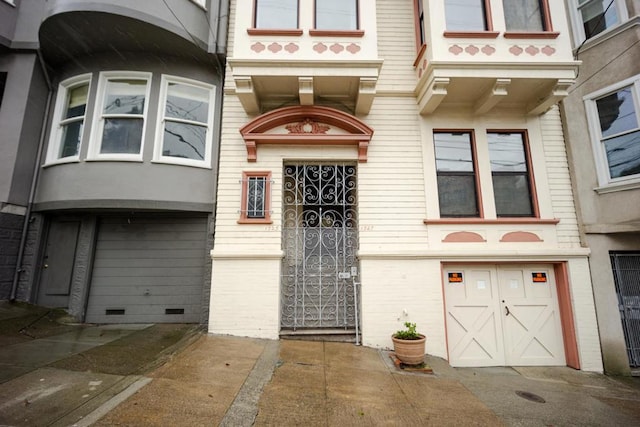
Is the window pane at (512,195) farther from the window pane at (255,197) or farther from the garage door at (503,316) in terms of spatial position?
the window pane at (255,197)

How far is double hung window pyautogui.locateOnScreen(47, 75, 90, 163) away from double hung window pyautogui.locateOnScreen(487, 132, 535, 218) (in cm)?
885

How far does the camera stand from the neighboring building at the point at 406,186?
570 centimetres

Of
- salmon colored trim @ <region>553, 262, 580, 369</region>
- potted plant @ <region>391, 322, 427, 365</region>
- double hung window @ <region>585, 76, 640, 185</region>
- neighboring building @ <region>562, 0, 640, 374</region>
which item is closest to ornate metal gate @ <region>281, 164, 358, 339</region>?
potted plant @ <region>391, 322, 427, 365</region>

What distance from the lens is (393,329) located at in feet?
18.3

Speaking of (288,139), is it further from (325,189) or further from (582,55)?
(582,55)

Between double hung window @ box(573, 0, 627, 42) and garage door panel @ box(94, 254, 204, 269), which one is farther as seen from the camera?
garage door panel @ box(94, 254, 204, 269)

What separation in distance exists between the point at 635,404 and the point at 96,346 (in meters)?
8.28

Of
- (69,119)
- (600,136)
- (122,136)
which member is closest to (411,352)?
(600,136)

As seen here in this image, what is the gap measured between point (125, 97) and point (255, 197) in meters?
3.58

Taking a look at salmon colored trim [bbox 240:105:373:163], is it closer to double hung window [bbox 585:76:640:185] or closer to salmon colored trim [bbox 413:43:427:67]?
salmon colored trim [bbox 413:43:427:67]

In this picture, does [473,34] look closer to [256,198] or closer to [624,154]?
[624,154]

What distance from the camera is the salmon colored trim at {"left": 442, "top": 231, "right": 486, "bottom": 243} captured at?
5.96m

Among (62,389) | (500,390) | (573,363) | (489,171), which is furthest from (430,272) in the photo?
(62,389)

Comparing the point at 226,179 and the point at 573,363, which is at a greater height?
the point at 226,179
